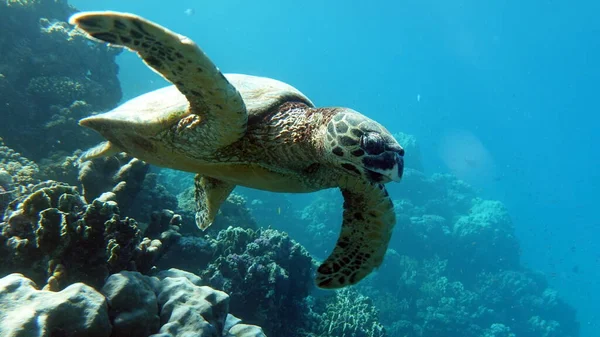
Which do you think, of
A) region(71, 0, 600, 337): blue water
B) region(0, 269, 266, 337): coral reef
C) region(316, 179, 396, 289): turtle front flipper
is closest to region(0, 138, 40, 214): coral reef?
region(0, 269, 266, 337): coral reef

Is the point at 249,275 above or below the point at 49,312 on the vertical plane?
above

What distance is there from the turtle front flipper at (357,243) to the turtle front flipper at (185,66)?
4.65 ft

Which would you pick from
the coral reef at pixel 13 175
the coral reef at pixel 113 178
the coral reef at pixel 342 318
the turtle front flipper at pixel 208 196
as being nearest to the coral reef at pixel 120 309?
the turtle front flipper at pixel 208 196

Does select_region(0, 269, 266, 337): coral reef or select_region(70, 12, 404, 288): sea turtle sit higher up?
select_region(70, 12, 404, 288): sea turtle

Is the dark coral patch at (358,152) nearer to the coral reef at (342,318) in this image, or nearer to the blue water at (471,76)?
the coral reef at (342,318)

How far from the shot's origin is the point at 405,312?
13.5 m

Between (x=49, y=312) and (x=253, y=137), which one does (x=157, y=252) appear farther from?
(x=253, y=137)

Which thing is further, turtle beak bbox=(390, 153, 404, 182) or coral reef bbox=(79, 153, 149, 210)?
coral reef bbox=(79, 153, 149, 210)

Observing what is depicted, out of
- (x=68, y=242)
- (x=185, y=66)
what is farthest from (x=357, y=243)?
(x=68, y=242)

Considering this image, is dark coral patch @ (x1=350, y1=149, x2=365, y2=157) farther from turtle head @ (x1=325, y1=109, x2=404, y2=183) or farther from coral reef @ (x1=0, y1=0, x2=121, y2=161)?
coral reef @ (x1=0, y1=0, x2=121, y2=161)

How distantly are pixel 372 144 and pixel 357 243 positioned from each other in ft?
5.37

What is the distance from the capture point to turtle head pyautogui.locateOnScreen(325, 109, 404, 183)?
2.27 m

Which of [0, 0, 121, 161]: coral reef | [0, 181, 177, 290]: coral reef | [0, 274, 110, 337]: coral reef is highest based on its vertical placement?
[0, 0, 121, 161]: coral reef

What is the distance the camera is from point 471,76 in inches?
4459
